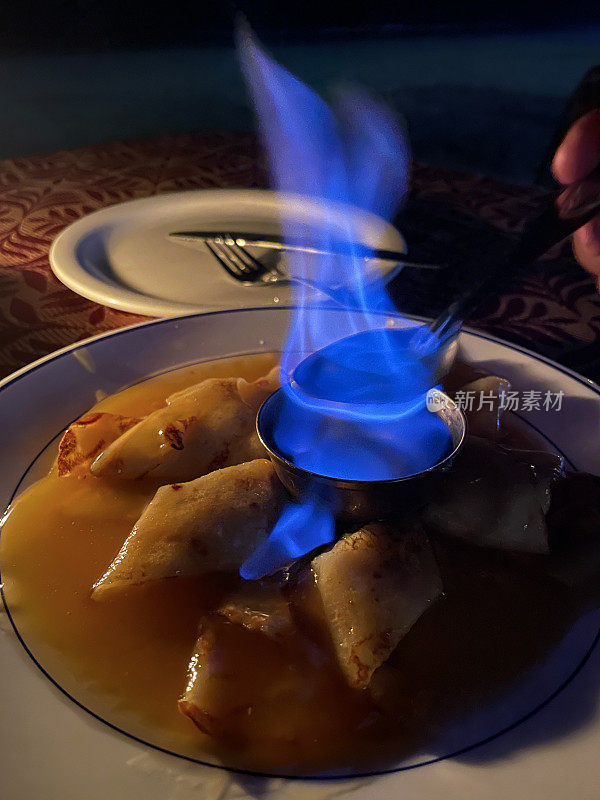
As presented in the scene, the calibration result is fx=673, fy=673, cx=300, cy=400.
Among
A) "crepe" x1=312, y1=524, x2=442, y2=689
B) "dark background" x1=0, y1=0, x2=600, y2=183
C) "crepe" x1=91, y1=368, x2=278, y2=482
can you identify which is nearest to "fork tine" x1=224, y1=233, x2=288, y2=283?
"crepe" x1=91, y1=368, x2=278, y2=482

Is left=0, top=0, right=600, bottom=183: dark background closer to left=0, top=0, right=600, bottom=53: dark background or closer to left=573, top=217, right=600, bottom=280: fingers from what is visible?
left=0, top=0, right=600, bottom=53: dark background

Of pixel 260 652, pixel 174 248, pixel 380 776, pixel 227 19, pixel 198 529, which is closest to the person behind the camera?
pixel 380 776

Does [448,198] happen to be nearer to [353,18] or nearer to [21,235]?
[21,235]

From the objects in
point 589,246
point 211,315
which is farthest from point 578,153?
point 211,315

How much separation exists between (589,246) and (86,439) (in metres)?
1.43

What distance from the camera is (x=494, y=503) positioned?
111 cm

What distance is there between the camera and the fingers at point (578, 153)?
1.75 metres

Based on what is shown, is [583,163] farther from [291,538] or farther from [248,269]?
[291,538]

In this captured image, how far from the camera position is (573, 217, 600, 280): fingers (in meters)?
1.84

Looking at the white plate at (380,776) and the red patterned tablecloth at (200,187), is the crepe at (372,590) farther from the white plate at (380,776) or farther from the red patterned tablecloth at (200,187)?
the red patterned tablecloth at (200,187)

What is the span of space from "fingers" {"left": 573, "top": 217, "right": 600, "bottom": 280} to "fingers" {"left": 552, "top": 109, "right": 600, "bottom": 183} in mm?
160

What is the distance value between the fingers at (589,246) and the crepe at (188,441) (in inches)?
43.9

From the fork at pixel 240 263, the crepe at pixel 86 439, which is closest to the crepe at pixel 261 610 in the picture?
the crepe at pixel 86 439

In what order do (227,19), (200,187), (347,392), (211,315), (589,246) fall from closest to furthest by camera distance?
(347,392) < (211,315) < (589,246) < (200,187) < (227,19)
